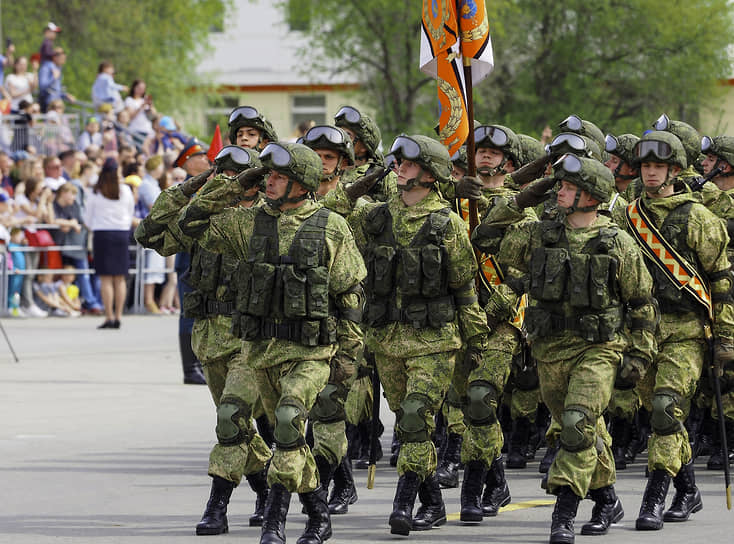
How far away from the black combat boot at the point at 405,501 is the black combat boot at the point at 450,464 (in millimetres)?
1759

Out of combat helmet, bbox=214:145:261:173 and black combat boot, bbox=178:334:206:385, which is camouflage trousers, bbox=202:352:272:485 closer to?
combat helmet, bbox=214:145:261:173

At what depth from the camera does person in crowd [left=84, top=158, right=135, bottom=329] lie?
19.9 meters

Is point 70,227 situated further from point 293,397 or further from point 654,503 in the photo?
point 293,397

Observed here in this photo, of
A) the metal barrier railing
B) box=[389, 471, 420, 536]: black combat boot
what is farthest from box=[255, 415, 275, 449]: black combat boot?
the metal barrier railing

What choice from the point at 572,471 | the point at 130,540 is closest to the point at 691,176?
the point at 572,471

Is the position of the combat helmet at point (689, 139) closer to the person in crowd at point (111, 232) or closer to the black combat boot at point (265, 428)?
the black combat boot at point (265, 428)

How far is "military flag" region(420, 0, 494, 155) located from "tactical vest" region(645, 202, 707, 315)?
53.7 inches

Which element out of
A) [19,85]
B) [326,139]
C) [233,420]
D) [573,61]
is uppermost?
[573,61]

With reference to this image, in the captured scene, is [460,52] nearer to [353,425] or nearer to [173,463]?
[353,425]

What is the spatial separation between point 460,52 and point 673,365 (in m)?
2.33

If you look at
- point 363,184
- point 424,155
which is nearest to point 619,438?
point 363,184

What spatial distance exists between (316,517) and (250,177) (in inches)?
70.0

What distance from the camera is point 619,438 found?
11.1 m

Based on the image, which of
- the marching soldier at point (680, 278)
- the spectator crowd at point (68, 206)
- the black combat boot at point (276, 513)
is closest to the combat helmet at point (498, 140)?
the marching soldier at point (680, 278)
